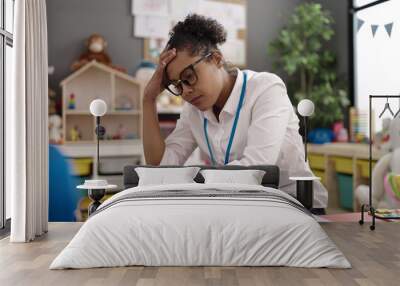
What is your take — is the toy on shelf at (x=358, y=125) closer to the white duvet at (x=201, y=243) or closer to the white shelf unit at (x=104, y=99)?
the white shelf unit at (x=104, y=99)

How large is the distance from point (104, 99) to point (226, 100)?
2.91 m

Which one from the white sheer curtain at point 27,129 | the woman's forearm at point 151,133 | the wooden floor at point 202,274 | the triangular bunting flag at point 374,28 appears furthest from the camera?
the triangular bunting flag at point 374,28

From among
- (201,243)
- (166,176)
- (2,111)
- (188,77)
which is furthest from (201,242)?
(2,111)

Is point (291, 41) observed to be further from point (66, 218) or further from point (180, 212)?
point (180, 212)

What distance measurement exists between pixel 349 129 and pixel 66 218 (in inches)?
141

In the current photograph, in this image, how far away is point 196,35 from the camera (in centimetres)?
396

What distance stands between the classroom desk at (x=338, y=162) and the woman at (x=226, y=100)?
191 centimetres

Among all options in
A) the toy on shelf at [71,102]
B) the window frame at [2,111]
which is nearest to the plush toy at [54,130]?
the toy on shelf at [71,102]

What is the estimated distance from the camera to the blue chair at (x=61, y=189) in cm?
561

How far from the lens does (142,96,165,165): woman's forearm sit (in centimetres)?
425

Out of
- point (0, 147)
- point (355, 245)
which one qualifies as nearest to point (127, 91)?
point (0, 147)

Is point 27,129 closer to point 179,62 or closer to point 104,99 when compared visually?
point 179,62

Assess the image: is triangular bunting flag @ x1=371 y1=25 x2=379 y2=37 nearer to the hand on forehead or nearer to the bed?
the hand on forehead

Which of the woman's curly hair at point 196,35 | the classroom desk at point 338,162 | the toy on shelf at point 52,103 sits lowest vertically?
the classroom desk at point 338,162
